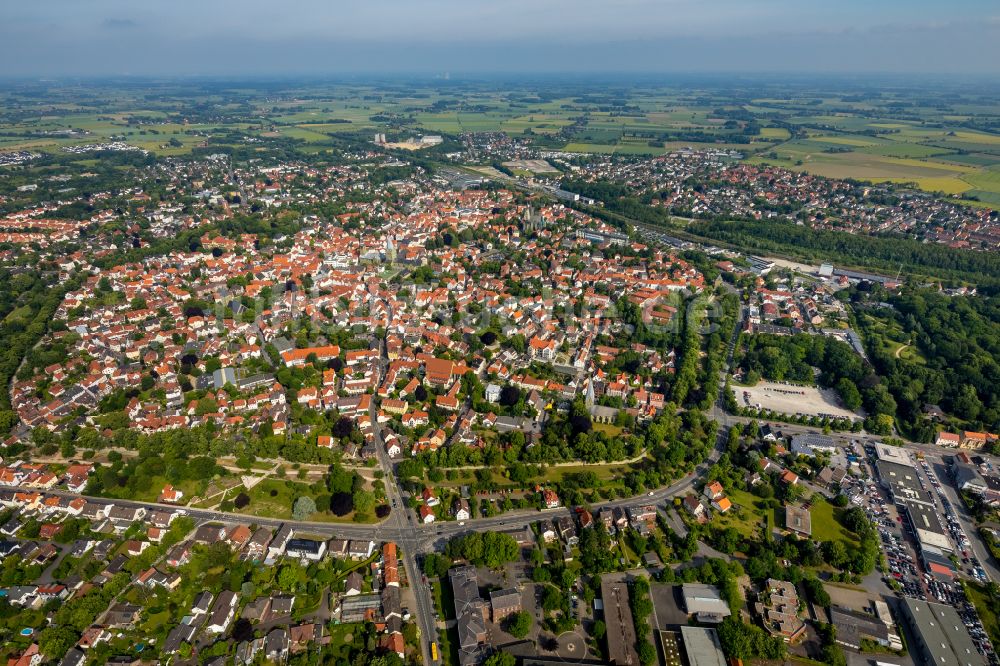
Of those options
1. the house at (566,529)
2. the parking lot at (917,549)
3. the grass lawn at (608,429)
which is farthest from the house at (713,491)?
the house at (566,529)

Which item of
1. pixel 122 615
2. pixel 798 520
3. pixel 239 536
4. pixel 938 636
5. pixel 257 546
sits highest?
pixel 239 536

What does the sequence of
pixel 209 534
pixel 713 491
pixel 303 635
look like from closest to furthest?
1. pixel 303 635
2. pixel 209 534
3. pixel 713 491

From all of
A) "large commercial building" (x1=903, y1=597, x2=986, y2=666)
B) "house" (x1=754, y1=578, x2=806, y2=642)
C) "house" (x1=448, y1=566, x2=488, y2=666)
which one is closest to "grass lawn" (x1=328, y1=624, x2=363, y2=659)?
"house" (x1=448, y1=566, x2=488, y2=666)

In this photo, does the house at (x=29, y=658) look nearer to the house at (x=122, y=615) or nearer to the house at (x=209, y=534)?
the house at (x=122, y=615)

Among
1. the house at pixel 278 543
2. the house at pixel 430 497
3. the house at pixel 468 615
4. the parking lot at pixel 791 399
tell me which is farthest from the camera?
the parking lot at pixel 791 399

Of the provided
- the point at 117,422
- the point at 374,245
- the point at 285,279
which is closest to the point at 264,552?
the point at 117,422

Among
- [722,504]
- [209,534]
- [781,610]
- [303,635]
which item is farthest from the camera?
[722,504]

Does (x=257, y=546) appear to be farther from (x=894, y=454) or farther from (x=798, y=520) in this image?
(x=894, y=454)

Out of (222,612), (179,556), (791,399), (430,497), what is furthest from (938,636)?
(179,556)
